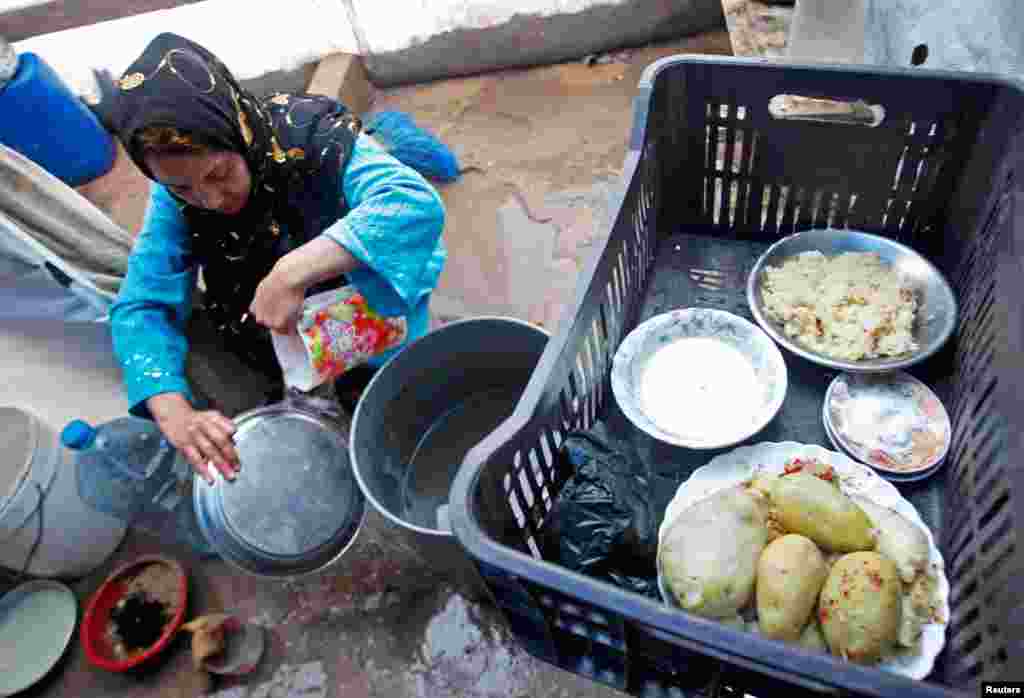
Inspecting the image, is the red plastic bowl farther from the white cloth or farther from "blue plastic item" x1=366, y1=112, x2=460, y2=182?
"blue plastic item" x1=366, y1=112, x2=460, y2=182

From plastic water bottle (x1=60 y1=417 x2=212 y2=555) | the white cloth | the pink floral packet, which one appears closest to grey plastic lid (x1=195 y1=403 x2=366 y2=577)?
the pink floral packet

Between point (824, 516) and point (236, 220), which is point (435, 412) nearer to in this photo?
point (236, 220)

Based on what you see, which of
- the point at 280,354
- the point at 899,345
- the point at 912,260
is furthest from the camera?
the point at 280,354

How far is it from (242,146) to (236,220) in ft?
0.81

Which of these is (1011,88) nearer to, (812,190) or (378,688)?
(812,190)

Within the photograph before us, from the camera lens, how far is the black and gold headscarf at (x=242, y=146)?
1462 millimetres

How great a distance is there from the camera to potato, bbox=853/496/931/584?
119 cm

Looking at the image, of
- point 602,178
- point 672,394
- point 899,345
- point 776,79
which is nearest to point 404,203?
point 672,394

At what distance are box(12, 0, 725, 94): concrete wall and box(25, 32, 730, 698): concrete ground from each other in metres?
0.10

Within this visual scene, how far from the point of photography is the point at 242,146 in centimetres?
159

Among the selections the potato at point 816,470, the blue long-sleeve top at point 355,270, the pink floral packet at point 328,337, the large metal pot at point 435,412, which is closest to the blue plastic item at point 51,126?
the blue long-sleeve top at point 355,270

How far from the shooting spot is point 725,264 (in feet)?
5.85

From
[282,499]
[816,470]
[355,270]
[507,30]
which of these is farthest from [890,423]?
[507,30]

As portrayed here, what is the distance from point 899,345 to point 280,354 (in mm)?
1465
